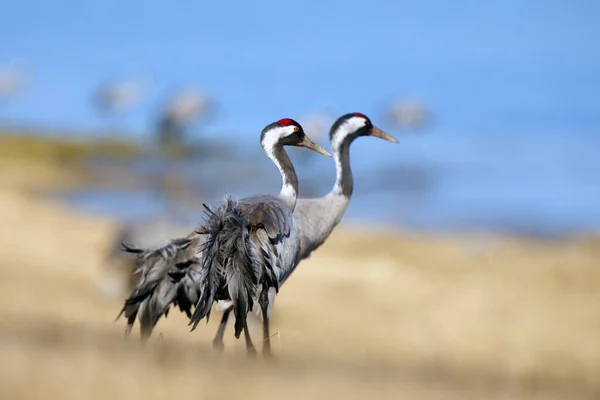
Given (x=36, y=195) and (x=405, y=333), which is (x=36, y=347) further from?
(x=36, y=195)

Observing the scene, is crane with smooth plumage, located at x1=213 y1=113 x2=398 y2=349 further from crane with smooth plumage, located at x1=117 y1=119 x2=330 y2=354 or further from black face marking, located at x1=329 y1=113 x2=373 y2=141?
crane with smooth plumage, located at x1=117 y1=119 x2=330 y2=354

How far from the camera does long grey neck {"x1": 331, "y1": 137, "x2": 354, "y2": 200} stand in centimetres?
902

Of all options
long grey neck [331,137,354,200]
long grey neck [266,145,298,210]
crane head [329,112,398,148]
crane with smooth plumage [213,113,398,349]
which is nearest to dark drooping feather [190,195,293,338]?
crane with smooth plumage [213,113,398,349]

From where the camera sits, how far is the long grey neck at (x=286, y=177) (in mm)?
7997

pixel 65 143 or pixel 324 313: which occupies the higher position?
pixel 65 143

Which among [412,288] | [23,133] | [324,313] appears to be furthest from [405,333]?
[23,133]

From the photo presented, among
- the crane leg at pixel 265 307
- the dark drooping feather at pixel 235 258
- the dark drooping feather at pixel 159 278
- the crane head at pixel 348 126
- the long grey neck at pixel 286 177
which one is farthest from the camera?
the crane head at pixel 348 126

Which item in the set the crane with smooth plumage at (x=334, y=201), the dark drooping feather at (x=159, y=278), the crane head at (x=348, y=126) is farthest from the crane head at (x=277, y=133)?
the dark drooping feather at (x=159, y=278)

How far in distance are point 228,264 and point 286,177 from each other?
165 cm

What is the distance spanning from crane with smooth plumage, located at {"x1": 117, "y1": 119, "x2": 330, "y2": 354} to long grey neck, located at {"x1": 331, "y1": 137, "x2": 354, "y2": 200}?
1.45 m

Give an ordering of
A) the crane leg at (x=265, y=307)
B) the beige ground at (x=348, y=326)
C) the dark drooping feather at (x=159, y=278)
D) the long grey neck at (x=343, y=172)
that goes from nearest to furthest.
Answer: the beige ground at (x=348, y=326) → the crane leg at (x=265, y=307) → the dark drooping feather at (x=159, y=278) → the long grey neck at (x=343, y=172)

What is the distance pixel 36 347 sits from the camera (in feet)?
16.1

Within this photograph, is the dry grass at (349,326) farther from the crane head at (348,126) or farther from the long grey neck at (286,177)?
the crane head at (348,126)

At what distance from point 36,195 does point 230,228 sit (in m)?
19.5
